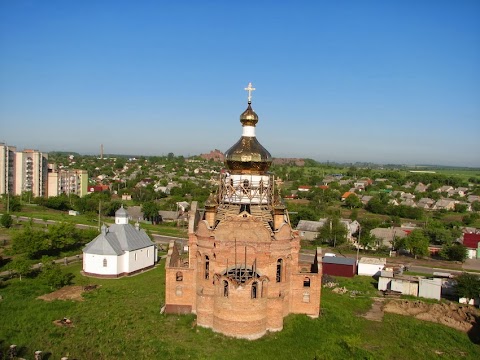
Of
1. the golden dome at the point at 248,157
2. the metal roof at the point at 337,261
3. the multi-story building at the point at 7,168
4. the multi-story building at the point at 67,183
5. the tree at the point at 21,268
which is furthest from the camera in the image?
the multi-story building at the point at 67,183

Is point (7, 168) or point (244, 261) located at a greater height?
point (7, 168)

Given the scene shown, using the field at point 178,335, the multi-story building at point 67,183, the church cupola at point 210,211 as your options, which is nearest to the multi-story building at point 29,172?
the multi-story building at point 67,183

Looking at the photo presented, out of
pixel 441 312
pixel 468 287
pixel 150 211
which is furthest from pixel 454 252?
pixel 150 211

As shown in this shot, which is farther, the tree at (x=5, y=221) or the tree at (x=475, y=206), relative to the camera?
the tree at (x=475, y=206)

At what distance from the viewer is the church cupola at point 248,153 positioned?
70.9 feet

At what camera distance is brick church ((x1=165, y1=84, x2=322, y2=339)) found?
64.1 feet

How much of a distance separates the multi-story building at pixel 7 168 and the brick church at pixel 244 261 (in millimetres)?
58986

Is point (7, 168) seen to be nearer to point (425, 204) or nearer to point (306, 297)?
point (306, 297)

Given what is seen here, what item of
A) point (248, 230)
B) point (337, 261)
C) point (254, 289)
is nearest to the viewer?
point (254, 289)

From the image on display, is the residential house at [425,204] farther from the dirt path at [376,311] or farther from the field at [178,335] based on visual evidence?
the field at [178,335]

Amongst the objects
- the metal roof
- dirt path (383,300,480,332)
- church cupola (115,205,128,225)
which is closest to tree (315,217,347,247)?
the metal roof

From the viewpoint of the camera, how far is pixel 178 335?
19562 millimetres

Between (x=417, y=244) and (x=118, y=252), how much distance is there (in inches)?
1114

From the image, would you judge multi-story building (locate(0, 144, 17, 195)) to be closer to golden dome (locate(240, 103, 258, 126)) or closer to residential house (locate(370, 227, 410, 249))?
residential house (locate(370, 227, 410, 249))
